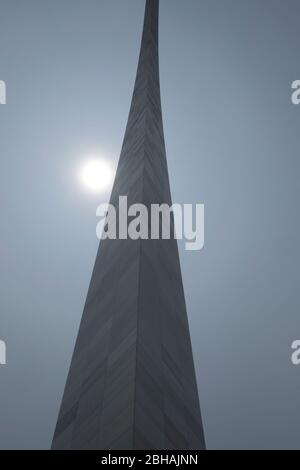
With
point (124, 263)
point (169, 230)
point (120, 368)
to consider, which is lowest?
point (120, 368)

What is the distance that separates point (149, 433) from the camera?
968cm

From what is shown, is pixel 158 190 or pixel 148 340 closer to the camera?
pixel 148 340

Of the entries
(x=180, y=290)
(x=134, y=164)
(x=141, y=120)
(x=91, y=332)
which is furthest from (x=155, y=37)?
(x=91, y=332)

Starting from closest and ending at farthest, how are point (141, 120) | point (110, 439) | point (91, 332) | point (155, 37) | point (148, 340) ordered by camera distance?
A: point (110, 439) < point (148, 340) < point (91, 332) < point (141, 120) < point (155, 37)

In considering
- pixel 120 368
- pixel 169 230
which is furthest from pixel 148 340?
pixel 169 230

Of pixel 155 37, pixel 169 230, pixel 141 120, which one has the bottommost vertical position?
pixel 169 230

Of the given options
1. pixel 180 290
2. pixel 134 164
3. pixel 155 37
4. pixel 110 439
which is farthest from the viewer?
pixel 155 37

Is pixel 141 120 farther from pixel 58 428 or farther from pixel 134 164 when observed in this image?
pixel 58 428

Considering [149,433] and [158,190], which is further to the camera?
[158,190]

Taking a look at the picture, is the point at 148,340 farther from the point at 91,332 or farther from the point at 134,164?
the point at 134,164

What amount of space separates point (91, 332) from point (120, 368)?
3.56m

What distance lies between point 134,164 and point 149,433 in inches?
504

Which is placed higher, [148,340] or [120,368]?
[148,340]

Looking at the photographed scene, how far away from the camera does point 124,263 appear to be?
15.0m
